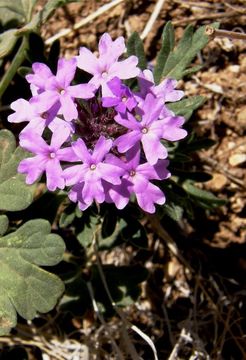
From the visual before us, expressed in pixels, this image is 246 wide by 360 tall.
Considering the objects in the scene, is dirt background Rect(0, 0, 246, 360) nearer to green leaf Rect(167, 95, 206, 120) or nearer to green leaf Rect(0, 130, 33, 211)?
green leaf Rect(167, 95, 206, 120)

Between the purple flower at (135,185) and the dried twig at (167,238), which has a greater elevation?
the purple flower at (135,185)

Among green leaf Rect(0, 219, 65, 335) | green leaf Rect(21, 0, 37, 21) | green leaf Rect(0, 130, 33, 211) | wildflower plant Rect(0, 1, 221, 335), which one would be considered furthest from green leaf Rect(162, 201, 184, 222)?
green leaf Rect(21, 0, 37, 21)

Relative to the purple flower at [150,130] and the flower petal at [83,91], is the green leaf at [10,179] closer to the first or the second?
the flower petal at [83,91]

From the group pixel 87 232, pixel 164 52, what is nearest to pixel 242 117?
pixel 164 52

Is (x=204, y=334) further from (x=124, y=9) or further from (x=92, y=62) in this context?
(x=124, y=9)

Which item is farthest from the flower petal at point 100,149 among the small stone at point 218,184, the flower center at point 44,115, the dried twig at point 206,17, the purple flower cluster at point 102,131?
the dried twig at point 206,17
